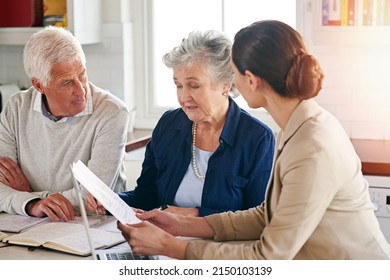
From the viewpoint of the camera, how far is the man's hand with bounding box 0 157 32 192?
2.43m

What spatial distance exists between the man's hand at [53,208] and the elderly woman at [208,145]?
8 centimetres

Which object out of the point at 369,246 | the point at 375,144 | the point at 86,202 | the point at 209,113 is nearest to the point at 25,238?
the point at 86,202

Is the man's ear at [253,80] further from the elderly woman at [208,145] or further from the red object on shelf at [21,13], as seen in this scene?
the red object on shelf at [21,13]

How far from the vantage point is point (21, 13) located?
3596mm

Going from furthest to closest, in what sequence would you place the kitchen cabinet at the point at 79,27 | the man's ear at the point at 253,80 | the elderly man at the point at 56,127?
the kitchen cabinet at the point at 79,27 < the elderly man at the point at 56,127 < the man's ear at the point at 253,80

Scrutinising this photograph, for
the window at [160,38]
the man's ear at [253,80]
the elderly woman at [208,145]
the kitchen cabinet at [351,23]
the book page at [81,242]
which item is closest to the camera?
the man's ear at [253,80]

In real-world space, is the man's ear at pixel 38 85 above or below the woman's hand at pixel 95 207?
above

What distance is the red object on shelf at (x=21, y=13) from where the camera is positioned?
11.7ft

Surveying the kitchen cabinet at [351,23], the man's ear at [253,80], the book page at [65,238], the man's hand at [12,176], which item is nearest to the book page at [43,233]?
the book page at [65,238]

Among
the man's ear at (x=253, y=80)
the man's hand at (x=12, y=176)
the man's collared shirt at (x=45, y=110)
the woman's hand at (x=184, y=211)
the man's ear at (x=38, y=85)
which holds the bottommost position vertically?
the woman's hand at (x=184, y=211)

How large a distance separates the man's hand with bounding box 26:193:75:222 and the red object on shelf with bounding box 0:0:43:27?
1.57 m

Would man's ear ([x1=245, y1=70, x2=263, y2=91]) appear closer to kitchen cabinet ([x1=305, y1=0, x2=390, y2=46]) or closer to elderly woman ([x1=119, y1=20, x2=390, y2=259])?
elderly woman ([x1=119, y1=20, x2=390, y2=259])

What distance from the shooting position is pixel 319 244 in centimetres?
167

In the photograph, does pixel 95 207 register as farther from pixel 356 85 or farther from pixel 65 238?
pixel 356 85
